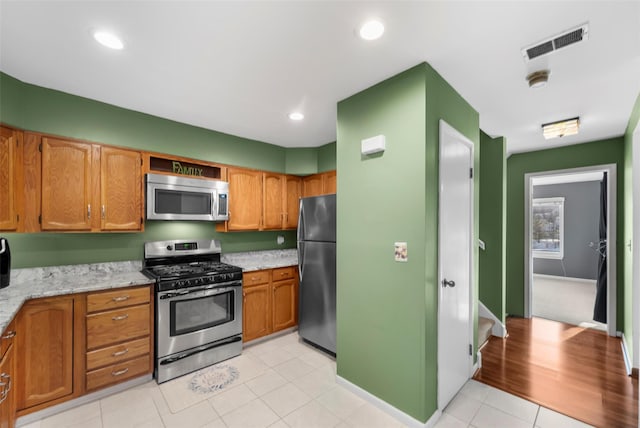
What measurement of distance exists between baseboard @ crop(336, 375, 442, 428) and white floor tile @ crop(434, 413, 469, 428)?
26mm

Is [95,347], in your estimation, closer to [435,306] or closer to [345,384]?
[345,384]

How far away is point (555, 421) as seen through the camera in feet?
6.56

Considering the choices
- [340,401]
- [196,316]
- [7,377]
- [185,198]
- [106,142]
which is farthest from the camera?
[185,198]

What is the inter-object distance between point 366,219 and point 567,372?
2.55m

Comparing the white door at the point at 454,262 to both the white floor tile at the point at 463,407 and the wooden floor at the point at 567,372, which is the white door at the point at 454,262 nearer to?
the white floor tile at the point at 463,407

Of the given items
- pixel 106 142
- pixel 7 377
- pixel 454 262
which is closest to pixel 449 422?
pixel 454 262

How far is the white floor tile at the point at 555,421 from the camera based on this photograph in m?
1.96

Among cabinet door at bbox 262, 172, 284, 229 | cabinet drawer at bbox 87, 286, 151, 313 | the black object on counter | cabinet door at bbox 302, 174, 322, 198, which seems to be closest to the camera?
the black object on counter

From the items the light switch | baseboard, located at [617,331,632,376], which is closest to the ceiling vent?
the light switch

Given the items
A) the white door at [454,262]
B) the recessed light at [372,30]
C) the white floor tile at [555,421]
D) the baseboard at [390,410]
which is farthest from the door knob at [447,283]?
the recessed light at [372,30]

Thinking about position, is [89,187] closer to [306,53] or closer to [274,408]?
[306,53]

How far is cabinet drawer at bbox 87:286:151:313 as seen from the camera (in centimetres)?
221

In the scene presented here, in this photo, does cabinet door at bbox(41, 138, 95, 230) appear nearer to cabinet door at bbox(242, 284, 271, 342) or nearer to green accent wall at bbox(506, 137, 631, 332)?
cabinet door at bbox(242, 284, 271, 342)

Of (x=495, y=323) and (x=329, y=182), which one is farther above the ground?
(x=329, y=182)
